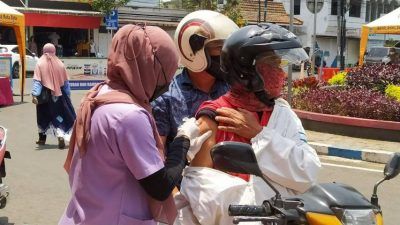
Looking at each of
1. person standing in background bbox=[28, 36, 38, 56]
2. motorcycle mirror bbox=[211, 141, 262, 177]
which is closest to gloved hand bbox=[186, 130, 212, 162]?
motorcycle mirror bbox=[211, 141, 262, 177]

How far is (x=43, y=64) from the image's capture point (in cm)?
886

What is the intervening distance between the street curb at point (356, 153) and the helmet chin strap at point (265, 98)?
20.0 ft

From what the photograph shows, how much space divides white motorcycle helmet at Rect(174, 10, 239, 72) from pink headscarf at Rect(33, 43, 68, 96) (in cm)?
641

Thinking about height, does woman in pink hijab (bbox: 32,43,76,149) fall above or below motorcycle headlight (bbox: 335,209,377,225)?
below

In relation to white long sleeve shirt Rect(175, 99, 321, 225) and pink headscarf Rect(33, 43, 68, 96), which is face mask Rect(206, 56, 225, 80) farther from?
pink headscarf Rect(33, 43, 68, 96)

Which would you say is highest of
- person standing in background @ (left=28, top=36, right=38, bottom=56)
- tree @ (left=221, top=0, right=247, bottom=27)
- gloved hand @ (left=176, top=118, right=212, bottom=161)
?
tree @ (left=221, top=0, right=247, bottom=27)

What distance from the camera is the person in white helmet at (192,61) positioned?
2.78m

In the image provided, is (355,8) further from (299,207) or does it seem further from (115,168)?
(299,207)

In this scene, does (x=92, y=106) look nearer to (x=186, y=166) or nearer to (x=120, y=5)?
(x=186, y=166)

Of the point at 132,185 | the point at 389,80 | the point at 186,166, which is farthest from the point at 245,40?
the point at 389,80

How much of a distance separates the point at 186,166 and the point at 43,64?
7.02m

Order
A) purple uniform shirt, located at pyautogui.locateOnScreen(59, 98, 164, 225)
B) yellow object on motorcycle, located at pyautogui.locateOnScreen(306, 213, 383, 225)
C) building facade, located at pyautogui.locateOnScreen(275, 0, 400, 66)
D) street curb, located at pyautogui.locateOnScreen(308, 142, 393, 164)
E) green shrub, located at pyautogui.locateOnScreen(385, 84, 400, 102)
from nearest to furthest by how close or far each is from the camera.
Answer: yellow object on motorcycle, located at pyautogui.locateOnScreen(306, 213, 383, 225)
purple uniform shirt, located at pyautogui.locateOnScreen(59, 98, 164, 225)
street curb, located at pyautogui.locateOnScreen(308, 142, 393, 164)
green shrub, located at pyautogui.locateOnScreen(385, 84, 400, 102)
building facade, located at pyautogui.locateOnScreen(275, 0, 400, 66)

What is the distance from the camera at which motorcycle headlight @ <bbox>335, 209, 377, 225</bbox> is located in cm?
177

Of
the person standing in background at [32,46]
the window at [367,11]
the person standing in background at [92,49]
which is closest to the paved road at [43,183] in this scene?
the person standing in background at [32,46]
